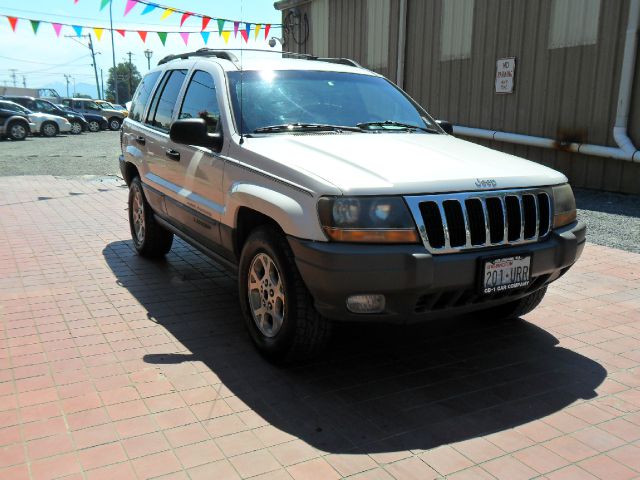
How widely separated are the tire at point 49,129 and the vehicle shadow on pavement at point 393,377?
26.5 meters

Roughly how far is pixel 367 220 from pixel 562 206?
1.41 metres

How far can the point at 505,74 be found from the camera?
11.4 meters

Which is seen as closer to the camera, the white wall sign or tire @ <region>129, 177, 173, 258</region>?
tire @ <region>129, 177, 173, 258</region>

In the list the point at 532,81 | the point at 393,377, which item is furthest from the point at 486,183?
the point at 532,81

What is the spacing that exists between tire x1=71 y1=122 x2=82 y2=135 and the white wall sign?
984 inches

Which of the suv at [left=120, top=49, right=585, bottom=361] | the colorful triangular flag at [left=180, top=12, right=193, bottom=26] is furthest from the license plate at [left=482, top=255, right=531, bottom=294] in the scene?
the colorful triangular flag at [left=180, top=12, right=193, bottom=26]

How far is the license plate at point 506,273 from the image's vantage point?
3.32 metres

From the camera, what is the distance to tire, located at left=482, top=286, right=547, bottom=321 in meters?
4.38

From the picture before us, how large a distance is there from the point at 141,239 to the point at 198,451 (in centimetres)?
388

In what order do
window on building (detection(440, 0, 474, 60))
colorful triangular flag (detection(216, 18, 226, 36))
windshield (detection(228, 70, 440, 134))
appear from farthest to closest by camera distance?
colorful triangular flag (detection(216, 18, 226, 36)), window on building (detection(440, 0, 474, 60)), windshield (detection(228, 70, 440, 134))

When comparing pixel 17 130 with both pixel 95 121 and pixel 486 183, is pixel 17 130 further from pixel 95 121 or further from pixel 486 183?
pixel 486 183

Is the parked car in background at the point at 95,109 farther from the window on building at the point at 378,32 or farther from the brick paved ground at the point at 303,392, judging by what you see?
the brick paved ground at the point at 303,392

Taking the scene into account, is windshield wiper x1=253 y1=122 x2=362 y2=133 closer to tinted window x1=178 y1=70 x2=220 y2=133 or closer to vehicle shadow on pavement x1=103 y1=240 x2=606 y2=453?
Answer: tinted window x1=178 y1=70 x2=220 y2=133

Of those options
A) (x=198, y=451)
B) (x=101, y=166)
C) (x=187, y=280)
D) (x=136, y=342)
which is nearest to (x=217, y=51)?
(x=187, y=280)
